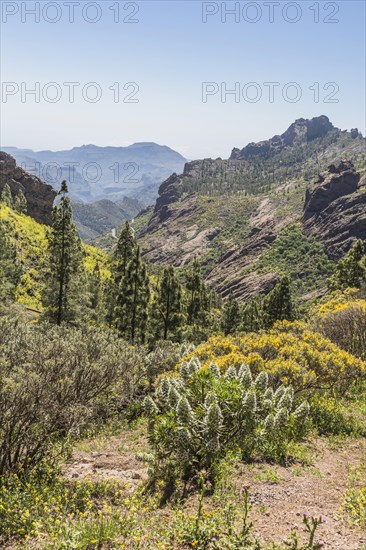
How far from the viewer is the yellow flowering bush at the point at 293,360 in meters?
13.5

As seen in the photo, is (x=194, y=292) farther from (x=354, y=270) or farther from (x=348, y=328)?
(x=348, y=328)

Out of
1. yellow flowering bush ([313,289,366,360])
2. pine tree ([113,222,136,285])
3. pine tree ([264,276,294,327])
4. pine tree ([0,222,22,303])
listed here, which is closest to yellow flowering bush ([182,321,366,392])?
yellow flowering bush ([313,289,366,360])

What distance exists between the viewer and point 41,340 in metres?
12.2

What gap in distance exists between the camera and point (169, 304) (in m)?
36.6

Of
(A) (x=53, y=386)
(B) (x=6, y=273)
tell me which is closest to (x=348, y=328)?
(A) (x=53, y=386)

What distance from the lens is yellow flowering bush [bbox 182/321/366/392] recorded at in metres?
13.5

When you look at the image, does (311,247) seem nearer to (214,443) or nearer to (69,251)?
(69,251)

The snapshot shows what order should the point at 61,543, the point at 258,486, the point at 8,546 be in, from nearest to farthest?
1. the point at 61,543
2. the point at 8,546
3. the point at 258,486

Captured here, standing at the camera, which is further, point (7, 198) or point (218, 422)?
point (7, 198)

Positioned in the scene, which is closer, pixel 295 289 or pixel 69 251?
pixel 69 251

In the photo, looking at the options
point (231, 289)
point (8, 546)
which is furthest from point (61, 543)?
point (231, 289)

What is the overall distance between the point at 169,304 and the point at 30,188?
90.0 metres

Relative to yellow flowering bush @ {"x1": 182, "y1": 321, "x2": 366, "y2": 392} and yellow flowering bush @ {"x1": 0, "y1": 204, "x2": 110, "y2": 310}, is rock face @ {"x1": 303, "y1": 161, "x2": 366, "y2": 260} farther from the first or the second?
yellow flowering bush @ {"x1": 182, "y1": 321, "x2": 366, "y2": 392}

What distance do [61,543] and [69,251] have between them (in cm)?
2645
